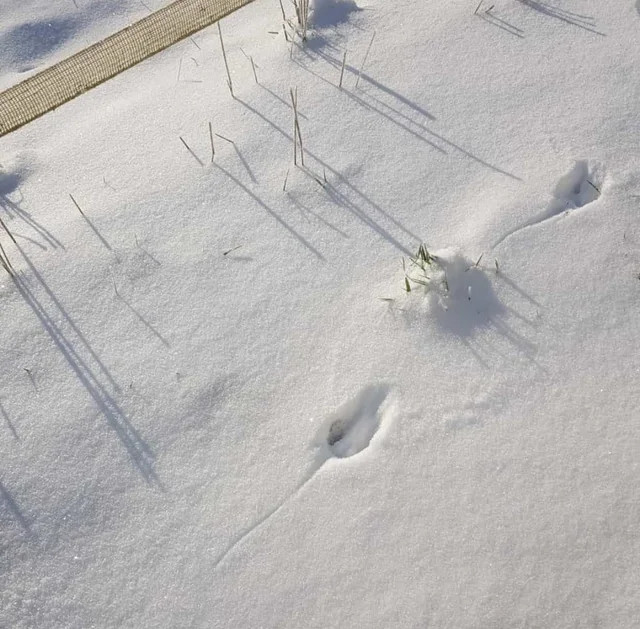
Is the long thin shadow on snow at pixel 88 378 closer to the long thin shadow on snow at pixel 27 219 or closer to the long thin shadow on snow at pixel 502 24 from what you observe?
→ the long thin shadow on snow at pixel 27 219

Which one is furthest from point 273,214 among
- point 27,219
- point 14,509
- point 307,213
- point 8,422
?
point 14,509

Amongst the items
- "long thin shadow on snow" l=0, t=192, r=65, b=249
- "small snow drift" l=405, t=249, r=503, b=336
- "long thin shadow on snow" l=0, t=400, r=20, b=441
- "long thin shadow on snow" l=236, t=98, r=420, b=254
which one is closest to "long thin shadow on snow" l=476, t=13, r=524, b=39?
"long thin shadow on snow" l=236, t=98, r=420, b=254

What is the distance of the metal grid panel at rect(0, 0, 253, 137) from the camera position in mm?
1957

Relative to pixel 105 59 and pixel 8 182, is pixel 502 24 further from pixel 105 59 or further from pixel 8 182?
pixel 8 182

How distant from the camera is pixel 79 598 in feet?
3.70

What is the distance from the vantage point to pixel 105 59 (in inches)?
81.8

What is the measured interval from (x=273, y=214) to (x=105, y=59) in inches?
37.4

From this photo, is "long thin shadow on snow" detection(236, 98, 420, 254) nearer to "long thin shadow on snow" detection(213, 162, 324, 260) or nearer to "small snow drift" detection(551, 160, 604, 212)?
"long thin shadow on snow" detection(213, 162, 324, 260)

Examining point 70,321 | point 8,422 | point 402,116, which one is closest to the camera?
point 8,422

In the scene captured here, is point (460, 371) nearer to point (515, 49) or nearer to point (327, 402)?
point (327, 402)

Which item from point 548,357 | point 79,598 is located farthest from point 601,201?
point 79,598

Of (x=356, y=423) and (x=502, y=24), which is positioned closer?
(x=356, y=423)

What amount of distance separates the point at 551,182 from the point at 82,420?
1172mm

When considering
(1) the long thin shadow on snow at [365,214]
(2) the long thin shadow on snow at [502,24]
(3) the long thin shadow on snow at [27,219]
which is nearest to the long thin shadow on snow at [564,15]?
(2) the long thin shadow on snow at [502,24]
